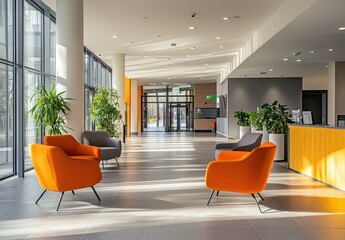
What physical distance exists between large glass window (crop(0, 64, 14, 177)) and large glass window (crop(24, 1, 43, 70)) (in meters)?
1.30

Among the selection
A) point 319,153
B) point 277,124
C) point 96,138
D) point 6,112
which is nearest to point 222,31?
point 277,124

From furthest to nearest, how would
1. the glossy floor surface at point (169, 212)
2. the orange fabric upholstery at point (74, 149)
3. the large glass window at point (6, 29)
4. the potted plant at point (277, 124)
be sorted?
the potted plant at point (277, 124), the large glass window at point (6, 29), the orange fabric upholstery at point (74, 149), the glossy floor surface at point (169, 212)

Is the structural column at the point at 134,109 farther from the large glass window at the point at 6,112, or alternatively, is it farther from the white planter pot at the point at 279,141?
the large glass window at the point at 6,112

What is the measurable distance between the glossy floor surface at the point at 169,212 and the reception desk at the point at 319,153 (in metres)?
0.24

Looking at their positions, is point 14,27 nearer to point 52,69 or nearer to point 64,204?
point 52,69

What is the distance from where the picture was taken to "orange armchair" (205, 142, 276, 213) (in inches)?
197

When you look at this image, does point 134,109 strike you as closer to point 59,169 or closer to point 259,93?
point 259,93

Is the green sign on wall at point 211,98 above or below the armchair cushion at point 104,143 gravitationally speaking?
above

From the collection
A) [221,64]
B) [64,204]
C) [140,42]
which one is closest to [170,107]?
[221,64]

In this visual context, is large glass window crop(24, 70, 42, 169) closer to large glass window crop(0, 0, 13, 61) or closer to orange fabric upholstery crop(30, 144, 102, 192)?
large glass window crop(0, 0, 13, 61)

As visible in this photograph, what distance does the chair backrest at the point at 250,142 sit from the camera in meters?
7.69

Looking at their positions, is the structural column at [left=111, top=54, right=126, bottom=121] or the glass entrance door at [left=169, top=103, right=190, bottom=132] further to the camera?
the glass entrance door at [left=169, top=103, right=190, bottom=132]

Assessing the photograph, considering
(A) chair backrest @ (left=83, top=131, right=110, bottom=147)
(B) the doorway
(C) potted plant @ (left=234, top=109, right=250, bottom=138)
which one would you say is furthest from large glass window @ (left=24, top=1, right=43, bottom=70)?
(B) the doorway

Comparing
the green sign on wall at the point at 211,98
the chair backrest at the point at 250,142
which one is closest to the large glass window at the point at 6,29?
the chair backrest at the point at 250,142
